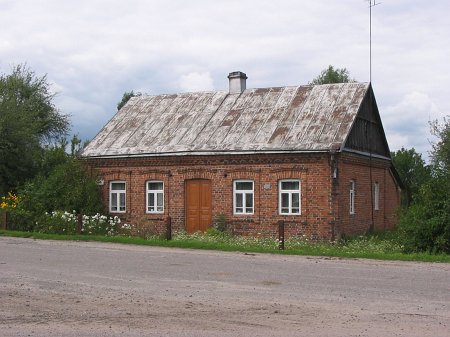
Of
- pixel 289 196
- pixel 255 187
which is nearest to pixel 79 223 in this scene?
pixel 255 187

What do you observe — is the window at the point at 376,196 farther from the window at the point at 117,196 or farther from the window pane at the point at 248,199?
the window at the point at 117,196

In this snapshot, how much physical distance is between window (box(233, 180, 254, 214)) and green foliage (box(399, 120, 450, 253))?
712 cm

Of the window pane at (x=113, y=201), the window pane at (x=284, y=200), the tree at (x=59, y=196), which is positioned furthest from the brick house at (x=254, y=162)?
the tree at (x=59, y=196)

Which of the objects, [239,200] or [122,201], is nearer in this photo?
[239,200]

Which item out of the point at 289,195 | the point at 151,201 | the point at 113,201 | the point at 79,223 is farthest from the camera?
the point at 113,201

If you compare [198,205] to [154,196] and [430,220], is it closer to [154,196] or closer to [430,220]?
[154,196]

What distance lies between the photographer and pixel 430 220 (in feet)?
63.8

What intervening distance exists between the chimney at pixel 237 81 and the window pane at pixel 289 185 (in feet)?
21.5

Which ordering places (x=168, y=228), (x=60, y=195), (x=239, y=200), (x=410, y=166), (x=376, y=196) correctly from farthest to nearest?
1. (x=410, y=166)
2. (x=376, y=196)
3. (x=60, y=195)
4. (x=239, y=200)
5. (x=168, y=228)

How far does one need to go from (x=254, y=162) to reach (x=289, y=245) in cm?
453

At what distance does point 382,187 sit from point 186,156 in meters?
9.31

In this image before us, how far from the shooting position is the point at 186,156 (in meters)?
27.3

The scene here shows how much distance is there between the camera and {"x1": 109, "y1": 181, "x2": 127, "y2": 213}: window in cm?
2903

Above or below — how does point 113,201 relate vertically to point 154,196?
below
